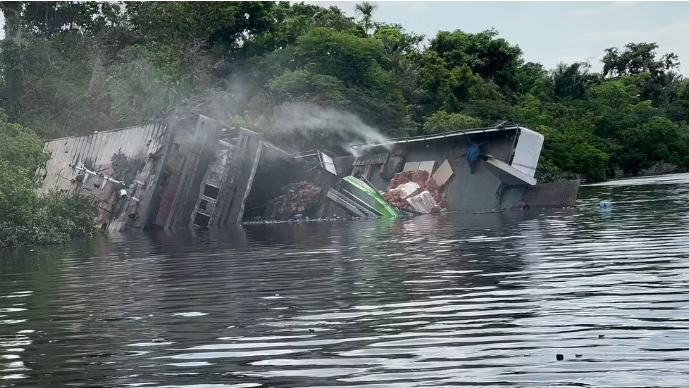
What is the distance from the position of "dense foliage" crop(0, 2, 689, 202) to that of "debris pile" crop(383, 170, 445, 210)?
34.1 ft

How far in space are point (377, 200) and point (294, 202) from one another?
13.5ft

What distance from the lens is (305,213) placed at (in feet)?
175

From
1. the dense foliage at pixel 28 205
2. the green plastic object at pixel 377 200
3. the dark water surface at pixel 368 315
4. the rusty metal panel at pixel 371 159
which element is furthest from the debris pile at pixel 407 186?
the dark water surface at pixel 368 315

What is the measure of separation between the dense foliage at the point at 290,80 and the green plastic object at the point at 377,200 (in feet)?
28.3

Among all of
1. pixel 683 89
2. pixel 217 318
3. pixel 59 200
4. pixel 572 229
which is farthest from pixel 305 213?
pixel 683 89

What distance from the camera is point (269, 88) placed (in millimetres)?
75812

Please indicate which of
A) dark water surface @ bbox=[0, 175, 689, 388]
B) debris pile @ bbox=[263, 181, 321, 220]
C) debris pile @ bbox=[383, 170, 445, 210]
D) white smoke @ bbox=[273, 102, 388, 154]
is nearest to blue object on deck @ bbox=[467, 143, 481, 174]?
debris pile @ bbox=[383, 170, 445, 210]

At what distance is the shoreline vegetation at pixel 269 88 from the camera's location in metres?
65.1

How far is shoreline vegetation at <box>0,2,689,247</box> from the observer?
65125 mm

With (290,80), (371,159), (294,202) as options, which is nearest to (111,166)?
(294,202)

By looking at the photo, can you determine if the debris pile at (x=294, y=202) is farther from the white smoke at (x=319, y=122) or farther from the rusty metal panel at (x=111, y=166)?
the white smoke at (x=319, y=122)

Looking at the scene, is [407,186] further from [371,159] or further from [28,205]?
[28,205]

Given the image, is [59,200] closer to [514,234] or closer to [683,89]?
[514,234]

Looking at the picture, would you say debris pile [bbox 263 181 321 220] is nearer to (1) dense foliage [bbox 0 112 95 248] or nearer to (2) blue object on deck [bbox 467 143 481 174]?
(2) blue object on deck [bbox 467 143 481 174]
